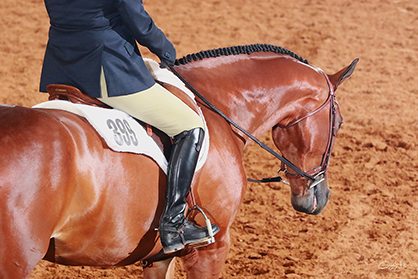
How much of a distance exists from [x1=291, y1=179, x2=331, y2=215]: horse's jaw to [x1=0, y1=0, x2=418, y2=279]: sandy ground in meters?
0.85

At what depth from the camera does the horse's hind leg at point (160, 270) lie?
3365mm

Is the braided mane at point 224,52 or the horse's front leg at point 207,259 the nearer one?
the horse's front leg at point 207,259

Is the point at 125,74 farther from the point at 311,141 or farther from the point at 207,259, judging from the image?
the point at 311,141

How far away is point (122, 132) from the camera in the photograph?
8.10ft

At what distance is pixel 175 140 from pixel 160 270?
1.21 m

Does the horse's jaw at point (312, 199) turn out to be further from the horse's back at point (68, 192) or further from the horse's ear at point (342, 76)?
the horse's back at point (68, 192)

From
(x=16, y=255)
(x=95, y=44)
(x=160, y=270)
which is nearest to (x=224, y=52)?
(x=95, y=44)

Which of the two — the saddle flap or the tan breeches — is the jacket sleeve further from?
the saddle flap

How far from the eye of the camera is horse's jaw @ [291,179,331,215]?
379 centimetres

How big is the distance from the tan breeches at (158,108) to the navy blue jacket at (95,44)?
4cm

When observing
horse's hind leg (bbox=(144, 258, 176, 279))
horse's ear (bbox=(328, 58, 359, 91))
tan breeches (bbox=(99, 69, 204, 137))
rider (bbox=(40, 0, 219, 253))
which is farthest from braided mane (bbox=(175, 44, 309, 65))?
horse's hind leg (bbox=(144, 258, 176, 279))

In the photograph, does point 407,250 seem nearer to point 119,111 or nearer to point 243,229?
point 243,229

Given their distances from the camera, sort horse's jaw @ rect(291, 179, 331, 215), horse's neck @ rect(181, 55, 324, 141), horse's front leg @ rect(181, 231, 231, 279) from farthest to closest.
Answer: horse's jaw @ rect(291, 179, 331, 215), horse's neck @ rect(181, 55, 324, 141), horse's front leg @ rect(181, 231, 231, 279)

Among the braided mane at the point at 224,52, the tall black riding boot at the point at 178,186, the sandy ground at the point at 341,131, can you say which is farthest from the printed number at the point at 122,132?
the sandy ground at the point at 341,131
